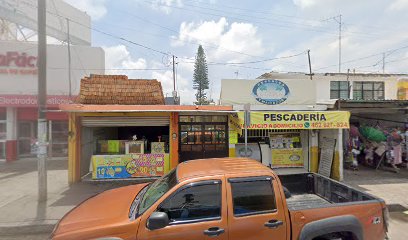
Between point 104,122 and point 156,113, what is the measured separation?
186 cm

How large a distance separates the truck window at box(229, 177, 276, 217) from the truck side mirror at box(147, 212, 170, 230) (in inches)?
35.9

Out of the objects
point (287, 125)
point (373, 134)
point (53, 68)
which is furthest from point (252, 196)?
point (53, 68)

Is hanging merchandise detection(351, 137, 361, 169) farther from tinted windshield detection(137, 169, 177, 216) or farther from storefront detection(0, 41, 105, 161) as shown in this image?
storefront detection(0, 41, 105, 161)

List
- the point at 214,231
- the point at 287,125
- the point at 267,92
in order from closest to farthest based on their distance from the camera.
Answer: the point at 214,231, the point at 287,125, the point at 267,92

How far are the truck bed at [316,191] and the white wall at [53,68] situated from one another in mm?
13472

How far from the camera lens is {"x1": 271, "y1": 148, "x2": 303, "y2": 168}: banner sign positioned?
1047 centimetres

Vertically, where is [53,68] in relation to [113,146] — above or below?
above

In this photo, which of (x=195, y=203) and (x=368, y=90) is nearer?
(x=195, y=203)

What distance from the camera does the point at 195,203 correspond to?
3.36 metres

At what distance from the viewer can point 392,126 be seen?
1180 centimetres

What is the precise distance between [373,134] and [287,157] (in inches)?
147

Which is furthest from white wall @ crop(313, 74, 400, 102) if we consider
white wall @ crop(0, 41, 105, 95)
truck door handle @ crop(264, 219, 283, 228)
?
truck door handle @ crop(264, 219, 283, 228)

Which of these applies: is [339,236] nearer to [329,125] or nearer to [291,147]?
[329,125]

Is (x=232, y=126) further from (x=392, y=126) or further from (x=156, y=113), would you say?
(x=392, y=126)
